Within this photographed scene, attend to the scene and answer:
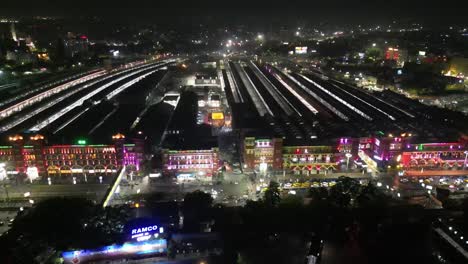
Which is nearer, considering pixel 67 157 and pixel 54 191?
pixel 54 191

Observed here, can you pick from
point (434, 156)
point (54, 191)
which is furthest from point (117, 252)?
point (434, 156)

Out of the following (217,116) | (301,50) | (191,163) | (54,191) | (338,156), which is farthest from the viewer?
(301,50)

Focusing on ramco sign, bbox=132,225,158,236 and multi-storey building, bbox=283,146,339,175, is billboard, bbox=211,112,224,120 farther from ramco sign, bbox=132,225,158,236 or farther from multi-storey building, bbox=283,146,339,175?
ramco sign, bbox=132,225,158,236

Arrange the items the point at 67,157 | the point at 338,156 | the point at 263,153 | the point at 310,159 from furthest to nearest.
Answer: the point at 338,156, the point at 310,159, the point at 263,153, the point at 67,157

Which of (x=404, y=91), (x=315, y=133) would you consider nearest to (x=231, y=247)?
(x=315, y=133)

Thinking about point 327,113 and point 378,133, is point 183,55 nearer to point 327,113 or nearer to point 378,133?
point 327,113

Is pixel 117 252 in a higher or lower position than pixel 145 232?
lower

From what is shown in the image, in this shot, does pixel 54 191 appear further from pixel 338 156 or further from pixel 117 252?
pixel 338 156
